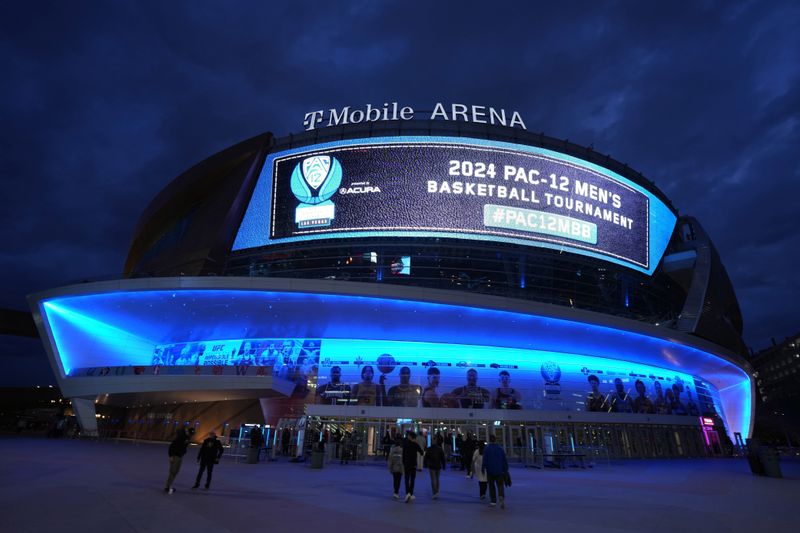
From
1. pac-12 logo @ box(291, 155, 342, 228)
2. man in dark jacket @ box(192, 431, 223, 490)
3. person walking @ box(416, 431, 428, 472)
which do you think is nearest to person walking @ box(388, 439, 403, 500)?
person walking @ box(416, 431, 428, 472)

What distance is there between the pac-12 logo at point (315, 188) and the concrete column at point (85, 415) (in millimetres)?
17237

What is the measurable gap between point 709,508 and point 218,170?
37.4 m

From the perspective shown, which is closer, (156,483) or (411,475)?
(411,475)

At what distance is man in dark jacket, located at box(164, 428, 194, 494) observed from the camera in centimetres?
1027

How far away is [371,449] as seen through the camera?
87.6 ft

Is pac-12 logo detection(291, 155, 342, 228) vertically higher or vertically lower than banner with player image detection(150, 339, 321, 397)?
higher

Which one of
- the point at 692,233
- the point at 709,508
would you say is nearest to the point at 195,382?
the point at 709,508

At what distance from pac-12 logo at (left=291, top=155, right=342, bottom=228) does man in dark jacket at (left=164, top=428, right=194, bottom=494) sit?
78.1ft

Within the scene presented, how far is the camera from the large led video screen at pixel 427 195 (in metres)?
33.6

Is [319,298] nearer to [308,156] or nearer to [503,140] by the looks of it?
[308,156]

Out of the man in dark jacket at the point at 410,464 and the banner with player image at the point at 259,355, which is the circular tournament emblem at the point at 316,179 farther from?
the man in dark jacket at the point at 410,464

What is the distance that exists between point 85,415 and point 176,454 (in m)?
25.1

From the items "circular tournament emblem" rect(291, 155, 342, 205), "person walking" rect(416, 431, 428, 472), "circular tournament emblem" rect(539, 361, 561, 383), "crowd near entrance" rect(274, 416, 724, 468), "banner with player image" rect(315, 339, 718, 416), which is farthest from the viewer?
"circular tournament emblem" rect(291, 155, 342, 205)

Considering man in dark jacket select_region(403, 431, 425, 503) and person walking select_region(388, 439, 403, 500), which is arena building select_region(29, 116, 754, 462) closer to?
person walking select_region(388, 439, 403, 500)
